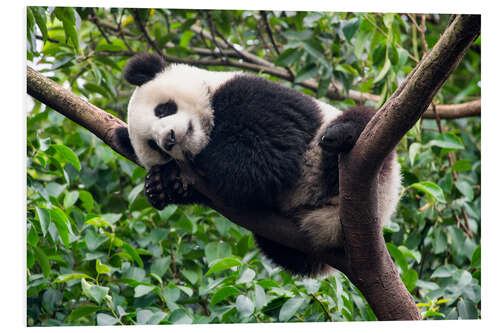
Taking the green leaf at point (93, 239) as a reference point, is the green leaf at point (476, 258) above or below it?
below

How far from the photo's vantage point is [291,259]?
2648 millimetres

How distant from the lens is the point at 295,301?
257cm

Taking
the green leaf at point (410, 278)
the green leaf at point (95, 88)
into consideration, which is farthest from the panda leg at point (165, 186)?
the green leaf at point (410, 278)

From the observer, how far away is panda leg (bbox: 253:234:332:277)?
264 centimetres

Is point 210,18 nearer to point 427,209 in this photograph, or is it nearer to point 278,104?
point 278,104

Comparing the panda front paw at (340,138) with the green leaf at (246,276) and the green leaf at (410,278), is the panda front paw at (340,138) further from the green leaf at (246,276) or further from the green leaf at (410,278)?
the green leaf at (410,278)

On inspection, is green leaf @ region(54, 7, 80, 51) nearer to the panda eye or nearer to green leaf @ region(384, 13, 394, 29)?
the panda eye

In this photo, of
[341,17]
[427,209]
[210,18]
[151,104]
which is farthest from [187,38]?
[427,209]

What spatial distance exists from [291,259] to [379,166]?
871 mm

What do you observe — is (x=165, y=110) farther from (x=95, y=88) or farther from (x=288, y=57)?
(x=288, y=57)

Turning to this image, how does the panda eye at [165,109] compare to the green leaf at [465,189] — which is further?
the green leaf at [465,189]

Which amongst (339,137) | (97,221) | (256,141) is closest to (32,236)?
(97,221)

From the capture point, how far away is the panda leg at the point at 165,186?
242cm

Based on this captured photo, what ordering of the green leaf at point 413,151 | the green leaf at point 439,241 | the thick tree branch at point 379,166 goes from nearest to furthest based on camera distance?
the thick tree branch at point 379,166 → the green leaf at point 413,151 → the green leaf at point 439,241
